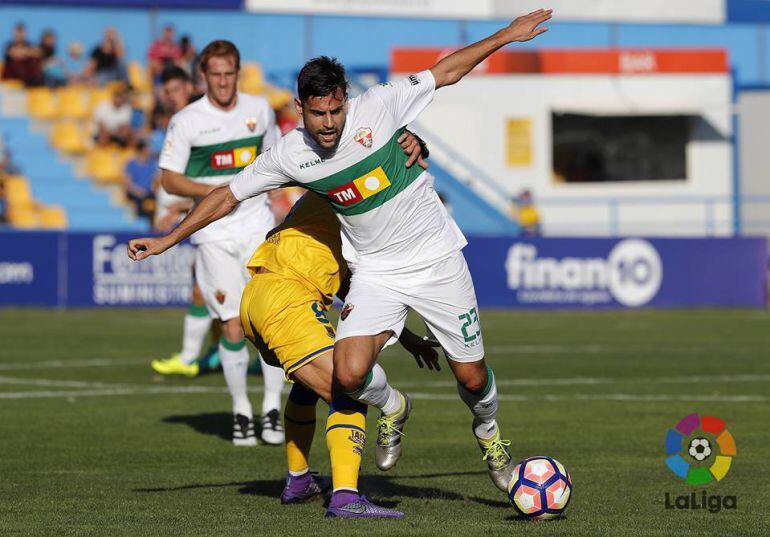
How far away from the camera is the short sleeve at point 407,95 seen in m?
7.54

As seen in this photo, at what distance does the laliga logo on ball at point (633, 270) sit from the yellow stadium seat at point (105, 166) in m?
12.6

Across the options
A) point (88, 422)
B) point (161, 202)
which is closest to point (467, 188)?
Result: point (161, 202)

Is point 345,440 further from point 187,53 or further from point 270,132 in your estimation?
point 187,53

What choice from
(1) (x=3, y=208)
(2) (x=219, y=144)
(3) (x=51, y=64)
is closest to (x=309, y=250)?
(2) (x=219, y=144)

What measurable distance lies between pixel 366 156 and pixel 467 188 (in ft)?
89.1

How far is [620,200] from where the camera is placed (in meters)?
38.1

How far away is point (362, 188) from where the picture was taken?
7422 mm

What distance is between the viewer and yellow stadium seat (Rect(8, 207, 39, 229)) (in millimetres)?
31766

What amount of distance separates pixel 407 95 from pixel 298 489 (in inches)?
87.7

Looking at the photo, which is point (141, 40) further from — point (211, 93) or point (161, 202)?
point (211, 93)

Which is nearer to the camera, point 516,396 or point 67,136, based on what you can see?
point 516,396

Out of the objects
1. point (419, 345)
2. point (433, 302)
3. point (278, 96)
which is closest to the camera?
point (433, 302)

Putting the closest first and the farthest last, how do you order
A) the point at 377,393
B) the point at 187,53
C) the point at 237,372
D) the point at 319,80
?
the point at 319,80
the point at 377,393
the point at 237,372
the point at 187,53

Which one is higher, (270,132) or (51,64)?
(51,64)
